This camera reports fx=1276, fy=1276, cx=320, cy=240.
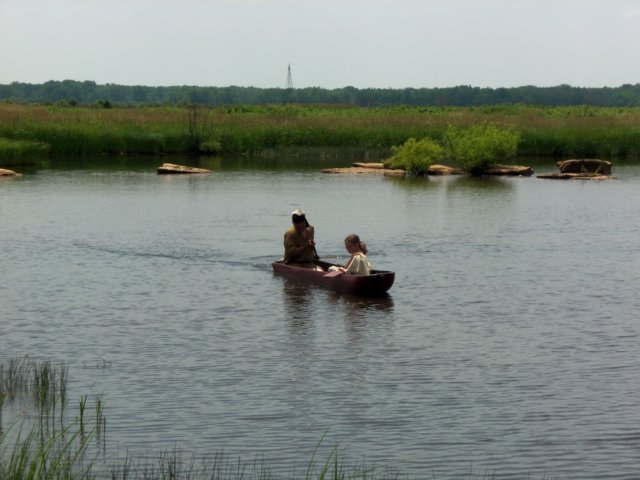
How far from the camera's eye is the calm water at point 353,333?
13.3 meters

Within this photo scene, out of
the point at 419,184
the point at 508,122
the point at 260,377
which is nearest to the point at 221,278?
Answer: the point at 260,377

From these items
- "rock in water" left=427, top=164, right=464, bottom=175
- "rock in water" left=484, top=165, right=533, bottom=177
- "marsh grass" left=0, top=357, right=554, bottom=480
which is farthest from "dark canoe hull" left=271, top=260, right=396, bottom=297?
"rock in water" left=484, top=165, right=533, bottom=177

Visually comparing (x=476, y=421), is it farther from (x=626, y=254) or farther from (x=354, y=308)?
(x=626, y=254)

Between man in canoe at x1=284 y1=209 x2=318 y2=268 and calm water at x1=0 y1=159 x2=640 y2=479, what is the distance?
54cm

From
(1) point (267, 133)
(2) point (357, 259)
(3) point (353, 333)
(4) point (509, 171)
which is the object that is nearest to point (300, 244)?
(2) point (357, 259)

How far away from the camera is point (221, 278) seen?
81.7 ft

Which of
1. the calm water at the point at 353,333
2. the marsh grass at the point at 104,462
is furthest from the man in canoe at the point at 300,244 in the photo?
the marsh grass at the point at 104,462

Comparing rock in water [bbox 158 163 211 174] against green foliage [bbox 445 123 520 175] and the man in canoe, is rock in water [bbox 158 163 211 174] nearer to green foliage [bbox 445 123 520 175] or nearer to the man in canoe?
green foliage [bbox 445 123 520 175]

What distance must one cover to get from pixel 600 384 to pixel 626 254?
13.5 meters

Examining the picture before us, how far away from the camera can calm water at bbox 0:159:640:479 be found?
13.3 meters

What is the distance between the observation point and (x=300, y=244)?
2409 cm

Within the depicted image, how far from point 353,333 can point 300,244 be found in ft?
16.9

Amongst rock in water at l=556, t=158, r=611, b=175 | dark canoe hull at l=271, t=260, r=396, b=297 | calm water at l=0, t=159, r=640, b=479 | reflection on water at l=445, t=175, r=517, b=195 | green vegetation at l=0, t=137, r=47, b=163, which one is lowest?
calm water at l=0, t=159, r=640, b=479

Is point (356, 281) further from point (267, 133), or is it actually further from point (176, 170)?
point (267, 133)
